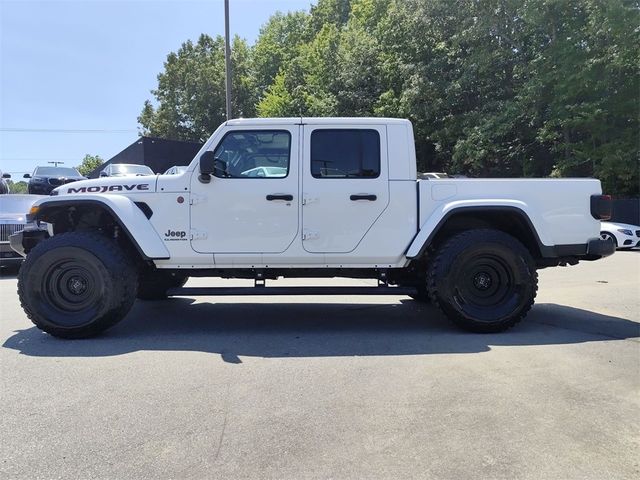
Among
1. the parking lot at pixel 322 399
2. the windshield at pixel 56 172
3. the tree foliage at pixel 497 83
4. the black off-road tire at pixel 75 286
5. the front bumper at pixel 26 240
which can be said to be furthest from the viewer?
the windshield at pixel 56 172

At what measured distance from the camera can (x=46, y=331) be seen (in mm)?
5449

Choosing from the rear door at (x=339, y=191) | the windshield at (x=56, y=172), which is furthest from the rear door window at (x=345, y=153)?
the windshield at (x=56, y=172)

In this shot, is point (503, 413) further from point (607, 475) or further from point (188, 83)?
point (188, 83)

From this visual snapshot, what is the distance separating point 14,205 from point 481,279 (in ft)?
34.1

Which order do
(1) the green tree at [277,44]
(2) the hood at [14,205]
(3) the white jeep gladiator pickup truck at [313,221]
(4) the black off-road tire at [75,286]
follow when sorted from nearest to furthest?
(4) the black off-road tire at [75,286], (3) the white jeep gladiator pickup truck at [313,221], (2) the hood at [14,205], (1) the green tree at [277,44]

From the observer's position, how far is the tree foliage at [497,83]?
17844mm

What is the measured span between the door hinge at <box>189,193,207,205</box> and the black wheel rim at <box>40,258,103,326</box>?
47.2 inches

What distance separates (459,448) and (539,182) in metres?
3.48

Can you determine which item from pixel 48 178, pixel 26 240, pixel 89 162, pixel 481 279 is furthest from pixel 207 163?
pixel 89 162

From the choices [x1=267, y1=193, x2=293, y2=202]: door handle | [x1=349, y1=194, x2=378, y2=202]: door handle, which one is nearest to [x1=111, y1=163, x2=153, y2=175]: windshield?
[x1=267, y1=193, x2=293, y2=202]: door handle

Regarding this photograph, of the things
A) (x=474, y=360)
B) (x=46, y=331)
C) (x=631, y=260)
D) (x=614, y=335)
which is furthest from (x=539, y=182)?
(x=631, y=260)

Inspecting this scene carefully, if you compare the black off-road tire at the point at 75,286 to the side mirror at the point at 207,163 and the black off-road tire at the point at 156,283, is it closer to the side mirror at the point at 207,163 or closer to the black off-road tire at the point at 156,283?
the black off-road tire at the point at 156,283

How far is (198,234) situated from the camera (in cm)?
563

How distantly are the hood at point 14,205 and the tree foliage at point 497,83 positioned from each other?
52.3 feet
